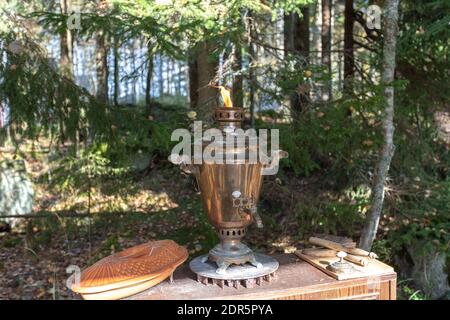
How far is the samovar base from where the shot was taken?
2092mm

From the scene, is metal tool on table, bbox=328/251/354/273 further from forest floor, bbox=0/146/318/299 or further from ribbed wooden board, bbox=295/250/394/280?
forest floor, bbox=0/146/318/299

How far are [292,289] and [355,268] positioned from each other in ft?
1.30

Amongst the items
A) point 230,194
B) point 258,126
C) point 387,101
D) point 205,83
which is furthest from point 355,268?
point 205,83

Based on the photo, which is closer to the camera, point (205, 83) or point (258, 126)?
point (258, 126)

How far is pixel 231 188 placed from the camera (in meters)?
2.09

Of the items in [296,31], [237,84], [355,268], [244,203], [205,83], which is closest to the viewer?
[244,203]

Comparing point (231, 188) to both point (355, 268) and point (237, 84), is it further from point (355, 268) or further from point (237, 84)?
point (237, 84)

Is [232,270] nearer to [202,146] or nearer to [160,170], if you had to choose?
[202,146]

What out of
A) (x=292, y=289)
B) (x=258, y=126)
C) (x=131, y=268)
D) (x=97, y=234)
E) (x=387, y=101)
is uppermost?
(x=387, y=101)

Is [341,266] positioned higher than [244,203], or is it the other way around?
[244,203]

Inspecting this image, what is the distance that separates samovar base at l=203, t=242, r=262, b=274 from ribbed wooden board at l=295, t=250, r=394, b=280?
337 mm

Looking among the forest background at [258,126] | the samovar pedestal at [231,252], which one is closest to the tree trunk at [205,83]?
the forest background at [258,126]

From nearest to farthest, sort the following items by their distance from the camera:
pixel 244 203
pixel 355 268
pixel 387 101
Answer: pixel 244 203, pixel 355 268, pixel 387 101
